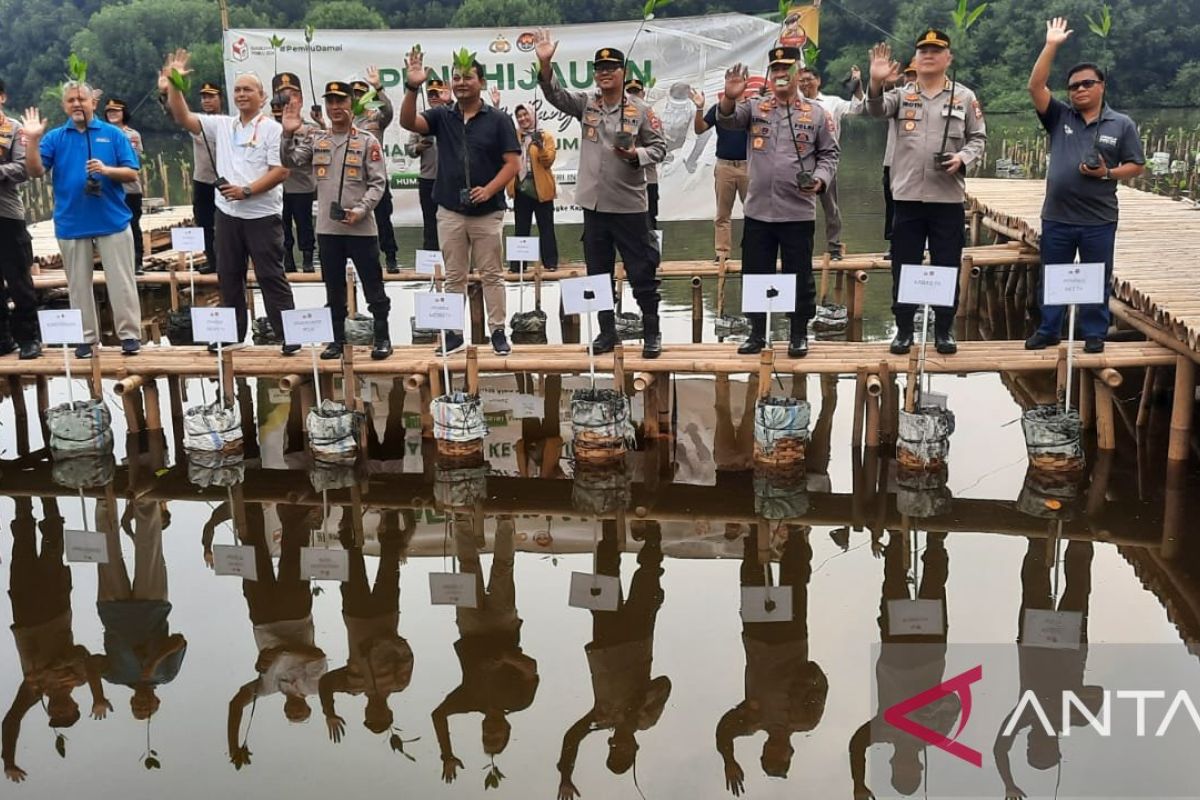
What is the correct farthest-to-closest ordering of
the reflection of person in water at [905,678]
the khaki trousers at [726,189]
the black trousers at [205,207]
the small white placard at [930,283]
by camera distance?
1. the black trousers at [205,207]
2. the khaki trousers at [726,189]
3. the small white placard at [930,283]
4. the reflection of person in water at [905,678]

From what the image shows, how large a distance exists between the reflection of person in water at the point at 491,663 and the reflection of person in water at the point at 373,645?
19cm

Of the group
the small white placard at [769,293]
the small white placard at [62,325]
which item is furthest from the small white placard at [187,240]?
the small white placard at [769,293]

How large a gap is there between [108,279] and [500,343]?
2220 mm

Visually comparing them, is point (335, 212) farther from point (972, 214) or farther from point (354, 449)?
point (972, 214)

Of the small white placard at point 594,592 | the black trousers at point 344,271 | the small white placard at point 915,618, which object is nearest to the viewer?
the small white placard at point 915,618

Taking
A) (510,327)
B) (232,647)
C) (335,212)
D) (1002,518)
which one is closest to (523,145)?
(510,327)

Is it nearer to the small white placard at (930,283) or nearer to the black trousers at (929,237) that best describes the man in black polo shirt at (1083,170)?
the black trousers at (929,237)

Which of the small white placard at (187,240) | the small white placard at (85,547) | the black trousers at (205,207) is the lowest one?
the small white placard at (85,547)

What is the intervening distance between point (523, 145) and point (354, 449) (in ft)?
13.5

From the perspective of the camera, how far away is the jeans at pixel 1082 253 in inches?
221

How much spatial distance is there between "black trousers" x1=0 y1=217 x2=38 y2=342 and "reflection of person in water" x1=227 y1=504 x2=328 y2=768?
7.22 ft

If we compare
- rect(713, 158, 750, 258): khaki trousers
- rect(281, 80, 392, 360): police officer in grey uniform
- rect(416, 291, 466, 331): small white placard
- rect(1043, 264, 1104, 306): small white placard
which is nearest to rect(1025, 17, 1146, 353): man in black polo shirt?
rect(1043, 264, 1104, 306): small white placard

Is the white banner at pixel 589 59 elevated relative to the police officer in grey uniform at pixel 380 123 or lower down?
elevated

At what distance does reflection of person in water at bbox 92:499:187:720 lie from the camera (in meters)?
3.78
